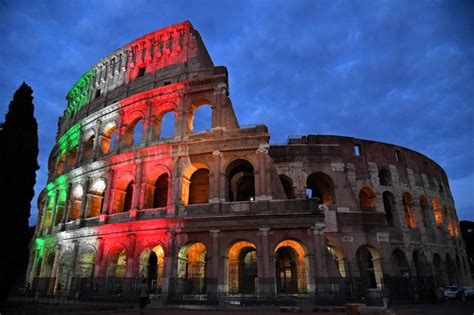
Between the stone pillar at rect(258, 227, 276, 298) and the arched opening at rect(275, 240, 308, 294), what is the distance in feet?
9.64

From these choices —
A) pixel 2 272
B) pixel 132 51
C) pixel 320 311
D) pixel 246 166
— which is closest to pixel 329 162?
pixel 246 166

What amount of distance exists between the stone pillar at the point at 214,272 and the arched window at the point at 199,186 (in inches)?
154

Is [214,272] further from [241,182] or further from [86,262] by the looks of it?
[86,262]

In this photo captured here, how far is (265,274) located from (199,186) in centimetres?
745

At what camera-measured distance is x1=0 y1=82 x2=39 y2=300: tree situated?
489 inches

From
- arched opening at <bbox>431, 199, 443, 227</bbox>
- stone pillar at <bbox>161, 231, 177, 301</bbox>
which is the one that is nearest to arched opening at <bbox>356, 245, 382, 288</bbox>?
arched opening at <bbox>431, 199, 443, 227</bbox>

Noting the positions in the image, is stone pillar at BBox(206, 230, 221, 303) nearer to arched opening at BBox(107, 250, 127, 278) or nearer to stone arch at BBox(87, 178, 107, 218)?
arched opening at BBox(107, 250, 127, 278)

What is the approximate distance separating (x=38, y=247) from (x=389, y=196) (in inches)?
1115

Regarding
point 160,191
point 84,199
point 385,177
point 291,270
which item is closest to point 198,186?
point 160,191

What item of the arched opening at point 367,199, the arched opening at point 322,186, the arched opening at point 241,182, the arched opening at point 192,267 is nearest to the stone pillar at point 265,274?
the arched opening at point 192,267

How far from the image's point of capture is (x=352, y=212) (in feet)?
69.6

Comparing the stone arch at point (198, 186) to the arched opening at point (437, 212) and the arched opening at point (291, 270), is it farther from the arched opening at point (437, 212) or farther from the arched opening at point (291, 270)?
the arched opening at point (437, 212)

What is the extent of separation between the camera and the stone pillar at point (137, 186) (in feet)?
61.4

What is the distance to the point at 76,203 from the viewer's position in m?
22.6
